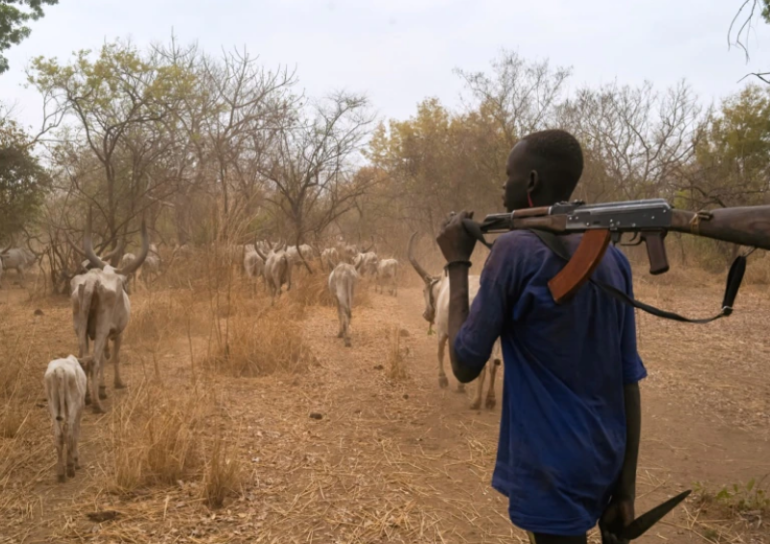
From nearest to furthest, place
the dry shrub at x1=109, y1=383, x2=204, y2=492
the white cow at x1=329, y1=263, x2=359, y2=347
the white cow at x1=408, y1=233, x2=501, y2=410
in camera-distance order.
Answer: the dry shrub at x1=109, y1=383, x2=204, y2=492 → the white cow at x1=408, y1=233, x2=501, y2=410 → the white cow at x1=329, y1=263, x2=359, y2=347

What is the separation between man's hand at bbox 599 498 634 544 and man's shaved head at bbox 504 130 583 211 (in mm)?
1037

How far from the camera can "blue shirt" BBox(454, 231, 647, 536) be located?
1799 millimetres

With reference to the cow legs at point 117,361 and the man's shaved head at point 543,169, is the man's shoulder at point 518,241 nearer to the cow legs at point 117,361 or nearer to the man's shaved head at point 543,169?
the man's shaved head at point 543,169

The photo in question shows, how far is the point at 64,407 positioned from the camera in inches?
176

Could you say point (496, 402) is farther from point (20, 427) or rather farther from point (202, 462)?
point (20, 427)

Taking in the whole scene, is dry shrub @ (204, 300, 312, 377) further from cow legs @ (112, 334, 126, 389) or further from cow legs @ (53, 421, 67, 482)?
cow legs @ (53, 421, 67, 482)

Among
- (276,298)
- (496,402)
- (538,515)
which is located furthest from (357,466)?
(276,298)

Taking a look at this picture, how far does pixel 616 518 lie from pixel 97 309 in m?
5.63

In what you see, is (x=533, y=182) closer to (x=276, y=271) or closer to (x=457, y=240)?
(x=457, y=240)

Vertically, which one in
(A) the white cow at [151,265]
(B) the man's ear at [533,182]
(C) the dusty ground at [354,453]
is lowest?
(C) the dusty ground at [354,453]

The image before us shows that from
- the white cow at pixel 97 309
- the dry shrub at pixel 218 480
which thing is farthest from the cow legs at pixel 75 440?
the white cow at pixel 97 309

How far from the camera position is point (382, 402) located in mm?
6844

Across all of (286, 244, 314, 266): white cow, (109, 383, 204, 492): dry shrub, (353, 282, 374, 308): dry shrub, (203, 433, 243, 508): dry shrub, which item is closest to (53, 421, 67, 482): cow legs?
(109, 383, 204, 492): dry shrub

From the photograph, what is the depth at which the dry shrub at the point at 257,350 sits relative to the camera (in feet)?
25.0
